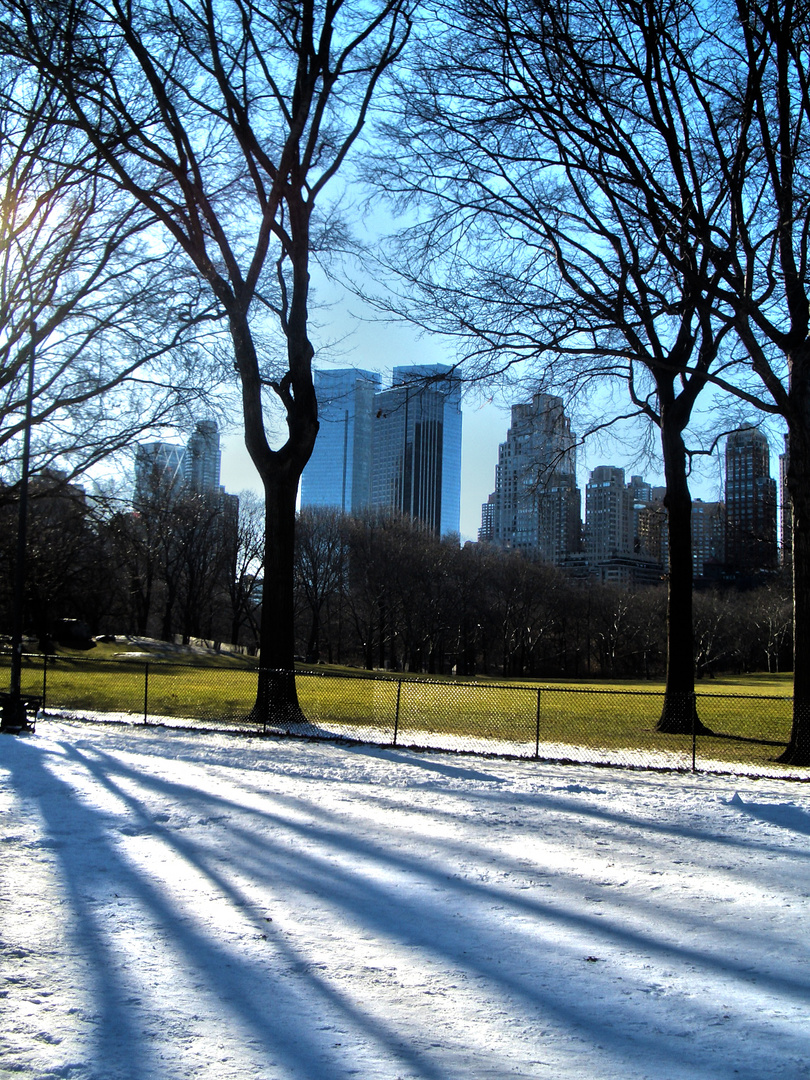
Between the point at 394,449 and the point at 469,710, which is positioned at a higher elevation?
the point at 394,449

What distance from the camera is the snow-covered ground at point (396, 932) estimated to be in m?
3.92

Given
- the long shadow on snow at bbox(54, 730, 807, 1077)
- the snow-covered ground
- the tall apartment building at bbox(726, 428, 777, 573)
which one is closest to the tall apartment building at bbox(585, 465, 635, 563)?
the tall apartment building at bbox(726, 428, 777, 573)

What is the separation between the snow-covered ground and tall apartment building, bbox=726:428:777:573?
36.4ft

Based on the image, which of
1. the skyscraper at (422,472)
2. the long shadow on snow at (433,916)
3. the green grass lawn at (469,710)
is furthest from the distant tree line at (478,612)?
the long shadow on snow at (433,916)

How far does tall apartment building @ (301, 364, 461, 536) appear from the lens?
16.7 meters

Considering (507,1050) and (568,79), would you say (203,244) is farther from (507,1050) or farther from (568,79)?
(507,1050)

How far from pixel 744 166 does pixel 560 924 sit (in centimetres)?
1331

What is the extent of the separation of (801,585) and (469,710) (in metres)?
9.39

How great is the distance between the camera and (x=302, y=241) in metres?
18.4

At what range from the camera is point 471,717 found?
19516mm

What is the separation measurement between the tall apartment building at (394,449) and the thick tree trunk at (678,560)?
5.09 metres

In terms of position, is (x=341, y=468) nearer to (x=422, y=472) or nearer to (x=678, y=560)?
(x=422, y=472)

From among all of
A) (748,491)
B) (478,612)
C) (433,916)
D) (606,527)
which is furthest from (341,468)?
(433,916)

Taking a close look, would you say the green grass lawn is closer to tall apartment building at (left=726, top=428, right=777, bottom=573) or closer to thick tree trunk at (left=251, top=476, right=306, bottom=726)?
thick tree trunk at (left=251, top=476, right=306, bottom=726)
